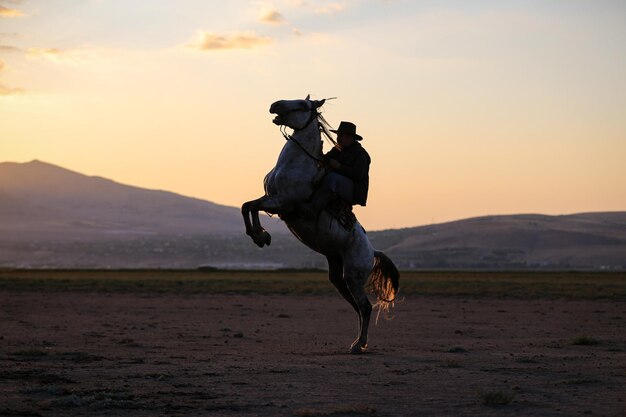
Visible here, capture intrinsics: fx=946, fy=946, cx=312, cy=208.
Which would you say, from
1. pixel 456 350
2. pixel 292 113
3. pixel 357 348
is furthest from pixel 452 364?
pixel 292 113

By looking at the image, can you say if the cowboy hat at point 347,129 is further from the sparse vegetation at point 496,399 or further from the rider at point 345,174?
the sparse vegetation at point 496,399

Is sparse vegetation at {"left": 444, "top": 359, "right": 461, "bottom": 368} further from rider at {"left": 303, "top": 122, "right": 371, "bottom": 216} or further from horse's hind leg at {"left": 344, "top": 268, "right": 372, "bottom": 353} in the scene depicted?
rider at {"left": 303, "top": 122, "right": 371, "bottom": 216}

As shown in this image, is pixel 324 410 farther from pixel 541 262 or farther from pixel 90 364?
pixel 541 262

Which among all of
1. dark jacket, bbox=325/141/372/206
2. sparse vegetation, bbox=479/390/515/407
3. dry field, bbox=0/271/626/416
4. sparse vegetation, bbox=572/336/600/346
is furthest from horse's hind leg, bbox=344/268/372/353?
sparse vegetation, bbox=479/390/515/407

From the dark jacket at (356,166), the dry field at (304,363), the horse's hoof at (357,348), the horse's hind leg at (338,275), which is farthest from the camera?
the horse's hind leg at (338,275)

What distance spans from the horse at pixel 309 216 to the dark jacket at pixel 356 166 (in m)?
0.33

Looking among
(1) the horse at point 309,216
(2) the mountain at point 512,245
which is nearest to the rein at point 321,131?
(1) the horse at point 309,216

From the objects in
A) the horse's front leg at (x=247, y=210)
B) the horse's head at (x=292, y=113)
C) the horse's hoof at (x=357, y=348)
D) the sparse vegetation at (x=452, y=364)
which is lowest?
the sparse vegetation at (x=452, y=364)

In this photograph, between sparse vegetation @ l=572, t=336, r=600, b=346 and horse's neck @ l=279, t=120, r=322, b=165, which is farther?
sparse vegetation @ l=572, t=336, r=600, b=346

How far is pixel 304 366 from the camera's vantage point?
12.8 m

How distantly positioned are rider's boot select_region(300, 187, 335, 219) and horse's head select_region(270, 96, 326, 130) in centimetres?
105

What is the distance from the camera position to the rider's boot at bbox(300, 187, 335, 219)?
537 inches

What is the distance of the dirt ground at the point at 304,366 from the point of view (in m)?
9.59

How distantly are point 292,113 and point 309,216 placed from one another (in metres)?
1.58
